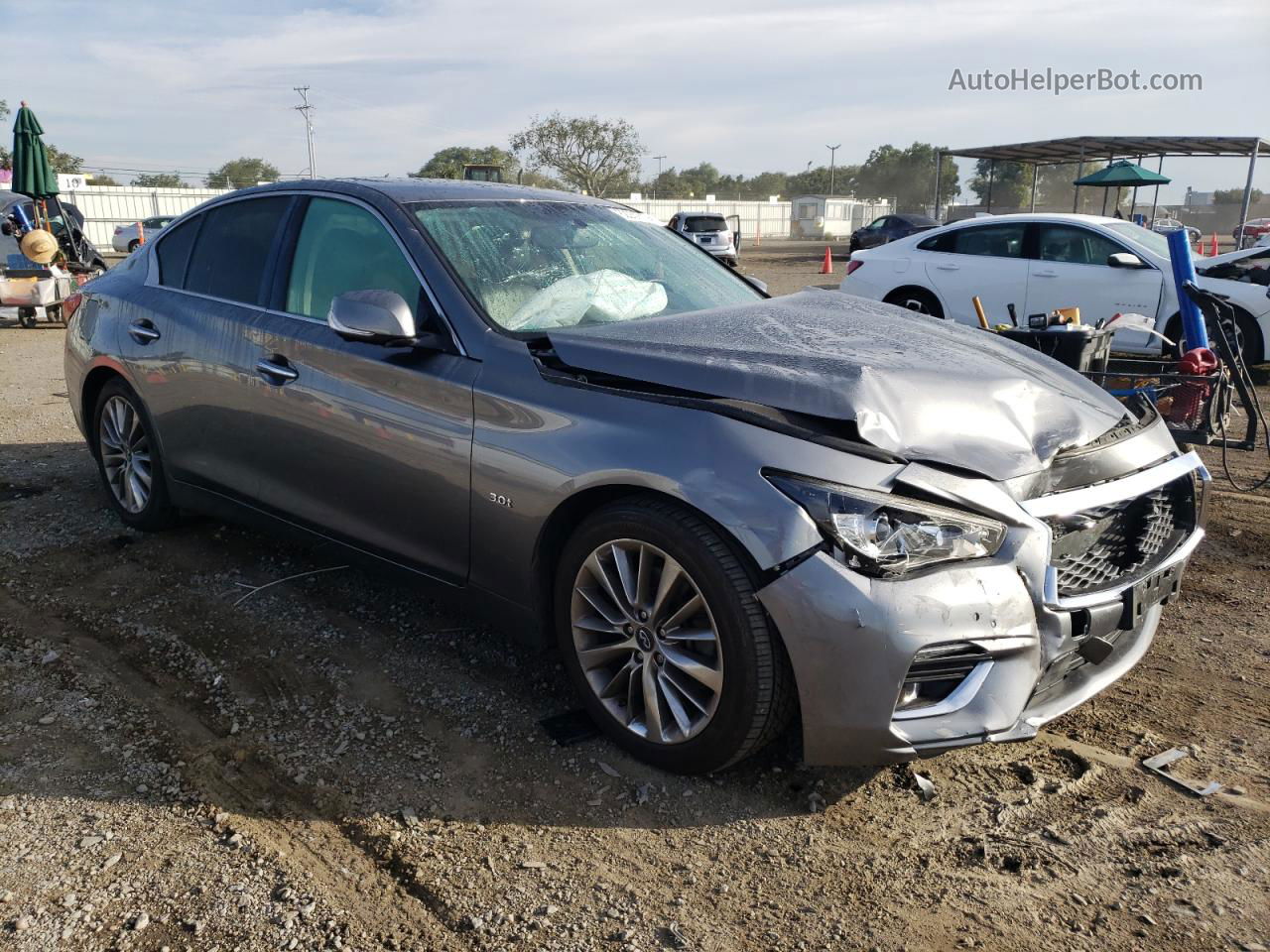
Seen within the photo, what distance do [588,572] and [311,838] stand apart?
105 centimetres

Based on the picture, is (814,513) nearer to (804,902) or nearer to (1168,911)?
(804,902)

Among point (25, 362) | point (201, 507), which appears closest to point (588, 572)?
point (201, 507)

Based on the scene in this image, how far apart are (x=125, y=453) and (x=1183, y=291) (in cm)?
594

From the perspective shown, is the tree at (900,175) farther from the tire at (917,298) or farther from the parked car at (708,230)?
the tire at (917,298)

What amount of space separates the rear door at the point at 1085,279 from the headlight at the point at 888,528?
789 centimetres

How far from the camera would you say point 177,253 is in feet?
15.6

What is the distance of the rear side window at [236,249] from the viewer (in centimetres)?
421

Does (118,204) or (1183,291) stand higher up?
(118,204)

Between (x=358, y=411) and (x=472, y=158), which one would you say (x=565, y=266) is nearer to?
(x=358, y=411)

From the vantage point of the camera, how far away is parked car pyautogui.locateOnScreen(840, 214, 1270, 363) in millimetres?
9750

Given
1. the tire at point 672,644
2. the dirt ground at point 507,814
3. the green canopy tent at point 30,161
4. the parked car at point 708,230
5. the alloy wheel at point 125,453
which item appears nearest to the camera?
the dirt ground at point 507,814

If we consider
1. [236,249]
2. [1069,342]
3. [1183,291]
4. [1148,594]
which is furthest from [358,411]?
[1183,291]

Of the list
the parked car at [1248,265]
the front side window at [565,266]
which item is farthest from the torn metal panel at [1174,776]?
the parked car at [1248,265]

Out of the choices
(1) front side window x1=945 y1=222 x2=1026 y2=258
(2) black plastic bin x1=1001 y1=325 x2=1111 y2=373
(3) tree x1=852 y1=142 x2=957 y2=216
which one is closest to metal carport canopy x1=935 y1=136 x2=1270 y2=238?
(1) front side window x1=945 y1=222 x2=1026 y2=258
